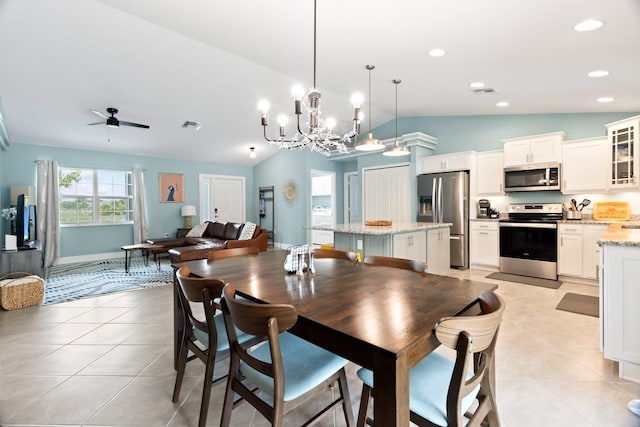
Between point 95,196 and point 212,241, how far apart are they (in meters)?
2.97

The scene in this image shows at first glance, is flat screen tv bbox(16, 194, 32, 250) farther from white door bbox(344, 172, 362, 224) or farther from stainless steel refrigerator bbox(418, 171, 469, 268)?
white door bbox(344, 172, 362, 224)

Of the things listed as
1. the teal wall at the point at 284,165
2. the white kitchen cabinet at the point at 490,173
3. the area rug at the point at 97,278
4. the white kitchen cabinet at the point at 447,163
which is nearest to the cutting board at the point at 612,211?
the teal wall at the point at 284,165

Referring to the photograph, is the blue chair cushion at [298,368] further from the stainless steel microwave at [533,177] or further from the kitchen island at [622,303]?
the stainless steel microwave at [533,177]

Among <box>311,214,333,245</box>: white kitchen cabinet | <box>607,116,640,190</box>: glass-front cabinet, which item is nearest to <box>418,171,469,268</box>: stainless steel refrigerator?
<box>607,116,640,190</box>: glass-front cabinet

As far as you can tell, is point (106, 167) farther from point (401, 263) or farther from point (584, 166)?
point (584, 166)

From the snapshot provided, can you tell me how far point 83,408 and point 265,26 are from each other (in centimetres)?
342

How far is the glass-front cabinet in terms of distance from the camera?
12.7 ft

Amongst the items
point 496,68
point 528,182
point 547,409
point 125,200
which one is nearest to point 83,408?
point 547,409

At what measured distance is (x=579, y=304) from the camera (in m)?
3.57

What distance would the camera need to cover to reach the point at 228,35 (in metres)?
3.45

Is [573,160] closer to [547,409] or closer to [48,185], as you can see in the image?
[547,409]

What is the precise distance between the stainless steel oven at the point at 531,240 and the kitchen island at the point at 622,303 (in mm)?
2897

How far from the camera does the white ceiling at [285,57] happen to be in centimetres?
258

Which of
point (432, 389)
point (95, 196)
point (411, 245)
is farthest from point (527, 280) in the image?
point (95, 196)
